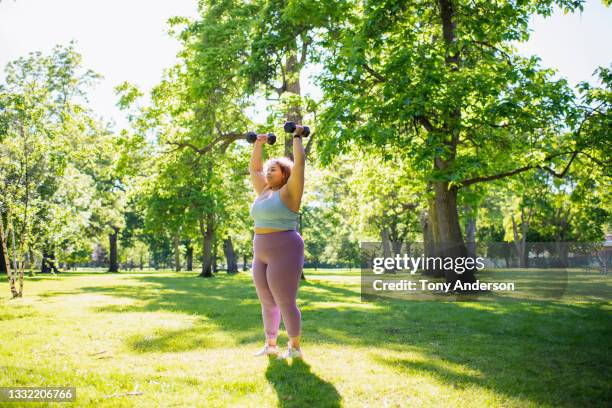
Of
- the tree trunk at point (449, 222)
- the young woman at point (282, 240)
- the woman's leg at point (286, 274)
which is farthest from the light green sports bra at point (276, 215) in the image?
the tree trunk at point (449, 222)

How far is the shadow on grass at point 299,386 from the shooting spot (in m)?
4.12

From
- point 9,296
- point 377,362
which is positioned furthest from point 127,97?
point 377,362

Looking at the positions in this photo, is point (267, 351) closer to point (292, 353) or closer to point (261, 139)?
point (292, 353)

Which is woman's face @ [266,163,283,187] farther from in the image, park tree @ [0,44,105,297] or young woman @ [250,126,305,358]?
park tree @ [0,44,105,297]

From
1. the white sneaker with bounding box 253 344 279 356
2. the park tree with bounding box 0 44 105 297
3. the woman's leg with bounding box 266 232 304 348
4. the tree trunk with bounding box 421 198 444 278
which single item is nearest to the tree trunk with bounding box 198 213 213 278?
the tree trunk with bounding box 421 198 444 278

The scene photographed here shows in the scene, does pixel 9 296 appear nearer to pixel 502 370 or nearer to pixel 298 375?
pixel 298 375

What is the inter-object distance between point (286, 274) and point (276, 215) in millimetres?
693

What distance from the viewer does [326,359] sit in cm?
571

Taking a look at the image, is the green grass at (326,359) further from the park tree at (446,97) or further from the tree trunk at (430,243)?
the tree trunk at (430,243)

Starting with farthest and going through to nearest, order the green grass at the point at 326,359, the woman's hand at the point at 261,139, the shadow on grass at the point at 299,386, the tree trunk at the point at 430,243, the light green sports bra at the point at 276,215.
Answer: the tree trunk at the point at 430,243 < the woman's hand at the point at 261,139 < the light green sports bra at the point at 276,215 < the green grass at the point at 326,359 < the shadow on grass at the point at 299,386

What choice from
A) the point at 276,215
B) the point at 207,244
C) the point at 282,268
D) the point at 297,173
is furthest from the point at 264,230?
the point at 207,244

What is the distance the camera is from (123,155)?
19172 mm

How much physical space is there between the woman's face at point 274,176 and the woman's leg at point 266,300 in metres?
0.95

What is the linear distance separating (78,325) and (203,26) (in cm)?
1373
